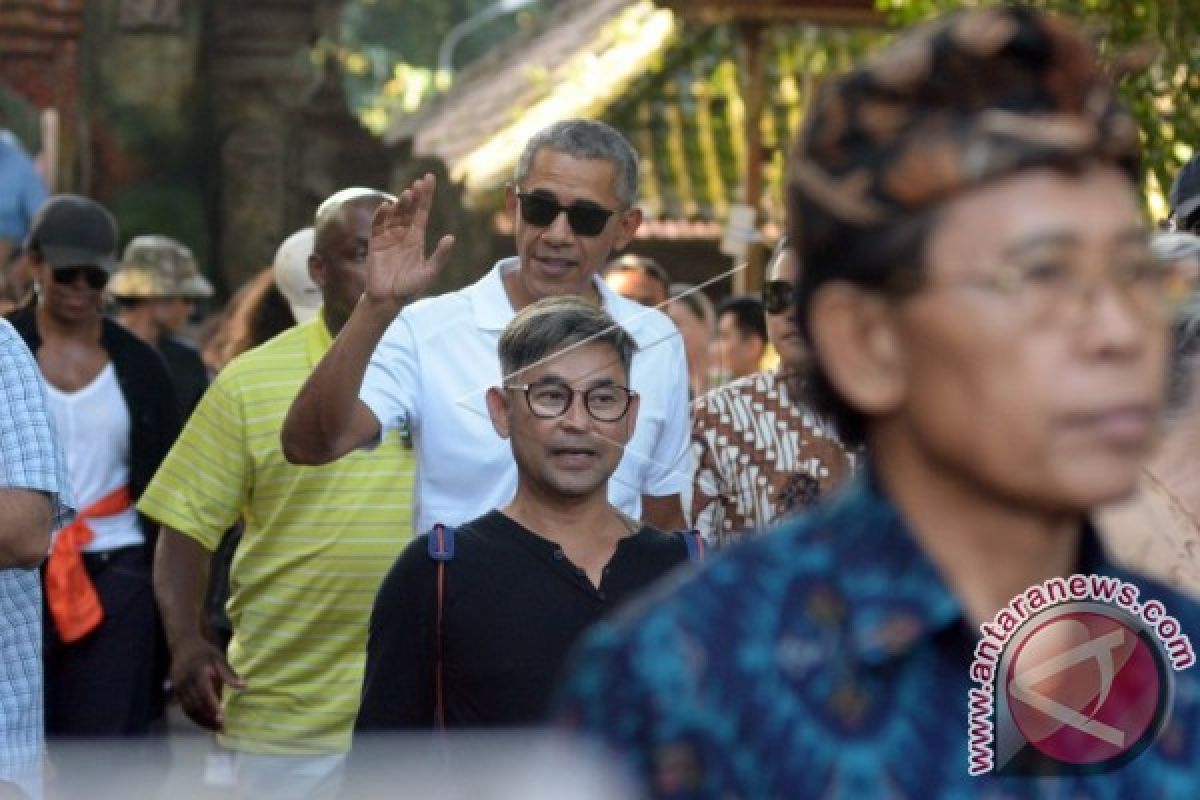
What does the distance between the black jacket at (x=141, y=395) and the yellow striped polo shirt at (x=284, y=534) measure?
1.55m

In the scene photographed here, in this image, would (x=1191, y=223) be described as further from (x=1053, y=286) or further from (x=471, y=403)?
(x=1053, y=286)

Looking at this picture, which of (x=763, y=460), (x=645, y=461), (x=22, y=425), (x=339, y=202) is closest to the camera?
(x=22, y=425)

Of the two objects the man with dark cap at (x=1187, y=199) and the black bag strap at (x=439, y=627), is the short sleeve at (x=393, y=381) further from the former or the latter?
the man with dark cap at (x=1187, y=199)

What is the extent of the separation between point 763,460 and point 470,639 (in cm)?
122

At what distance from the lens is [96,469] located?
8.62 metres

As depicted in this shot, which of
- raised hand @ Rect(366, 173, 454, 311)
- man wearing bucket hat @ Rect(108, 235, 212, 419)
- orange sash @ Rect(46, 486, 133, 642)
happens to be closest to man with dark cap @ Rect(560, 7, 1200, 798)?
raised hand @ Rect(366, 173, 454, 311)

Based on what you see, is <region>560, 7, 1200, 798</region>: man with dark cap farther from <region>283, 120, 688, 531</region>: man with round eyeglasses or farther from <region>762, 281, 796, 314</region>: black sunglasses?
<region>762, 281, 796, 314</region>: black sunglasses

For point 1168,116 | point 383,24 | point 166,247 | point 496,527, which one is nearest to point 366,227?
point 496,527

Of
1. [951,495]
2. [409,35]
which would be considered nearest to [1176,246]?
[951,495]

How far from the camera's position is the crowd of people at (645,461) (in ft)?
6.91

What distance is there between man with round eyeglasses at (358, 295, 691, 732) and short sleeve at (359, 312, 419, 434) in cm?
44

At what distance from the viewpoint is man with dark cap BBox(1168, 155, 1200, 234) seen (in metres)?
5.89

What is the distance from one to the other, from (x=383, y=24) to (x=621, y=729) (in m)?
70.7

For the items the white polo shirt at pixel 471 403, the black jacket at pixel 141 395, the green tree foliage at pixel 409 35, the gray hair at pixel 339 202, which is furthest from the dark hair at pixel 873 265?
the green tree foliage at pixel 409 35
